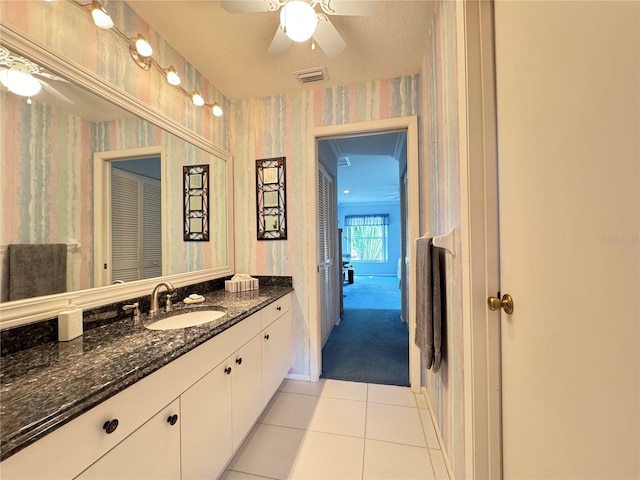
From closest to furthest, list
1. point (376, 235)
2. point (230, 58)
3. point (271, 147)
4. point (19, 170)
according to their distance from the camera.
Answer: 1. point (19, 170)
2. point (230, 58)
3. point (271, 147)
4. point (376, 235)

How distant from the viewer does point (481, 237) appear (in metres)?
0.87

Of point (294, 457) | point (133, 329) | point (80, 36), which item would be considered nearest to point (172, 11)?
point (80, 36)

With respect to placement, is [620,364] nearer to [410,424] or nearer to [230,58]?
[410,424]

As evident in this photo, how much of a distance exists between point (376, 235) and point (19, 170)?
872 cm

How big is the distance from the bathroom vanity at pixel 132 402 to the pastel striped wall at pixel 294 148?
2.43ft

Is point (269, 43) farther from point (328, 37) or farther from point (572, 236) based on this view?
point (572, 236)

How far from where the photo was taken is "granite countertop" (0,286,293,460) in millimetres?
541

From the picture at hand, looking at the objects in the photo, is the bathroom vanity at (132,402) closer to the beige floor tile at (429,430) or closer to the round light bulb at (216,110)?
the beige floor tile at (429,430)

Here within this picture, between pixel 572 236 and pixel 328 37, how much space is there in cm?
154

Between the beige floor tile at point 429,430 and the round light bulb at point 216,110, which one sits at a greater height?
the round light bulb at point 216,110

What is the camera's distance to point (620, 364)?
17.5 inches

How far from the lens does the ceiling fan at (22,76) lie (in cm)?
89

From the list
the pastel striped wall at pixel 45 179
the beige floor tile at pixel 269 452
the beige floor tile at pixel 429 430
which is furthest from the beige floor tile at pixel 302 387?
the pastel striped wall at pixel 45 179

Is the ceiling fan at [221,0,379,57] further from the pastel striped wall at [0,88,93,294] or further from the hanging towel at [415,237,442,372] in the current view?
the hanging towel at [415,237,442,372]
